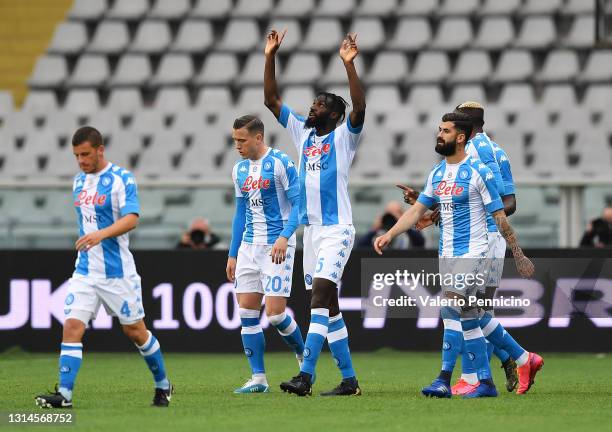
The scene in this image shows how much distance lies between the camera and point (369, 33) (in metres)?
21.5

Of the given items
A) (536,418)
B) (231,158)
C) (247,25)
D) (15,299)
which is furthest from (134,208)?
(247,25)

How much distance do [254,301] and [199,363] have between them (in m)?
3.37

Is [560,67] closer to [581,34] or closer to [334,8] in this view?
[581,34]

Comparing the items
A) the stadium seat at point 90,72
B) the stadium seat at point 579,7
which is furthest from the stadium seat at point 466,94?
the stadium seat at point 90,72

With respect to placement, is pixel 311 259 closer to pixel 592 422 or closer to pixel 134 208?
pixel 134 208

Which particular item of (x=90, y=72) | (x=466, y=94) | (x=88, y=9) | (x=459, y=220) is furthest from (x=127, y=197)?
(x=88, y=9)

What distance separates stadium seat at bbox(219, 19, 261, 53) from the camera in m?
21.8

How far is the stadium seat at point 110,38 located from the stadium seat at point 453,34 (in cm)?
516

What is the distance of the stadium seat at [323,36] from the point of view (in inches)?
844

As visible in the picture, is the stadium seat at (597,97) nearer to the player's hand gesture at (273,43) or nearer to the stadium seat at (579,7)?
the stadium seat at (579,7)

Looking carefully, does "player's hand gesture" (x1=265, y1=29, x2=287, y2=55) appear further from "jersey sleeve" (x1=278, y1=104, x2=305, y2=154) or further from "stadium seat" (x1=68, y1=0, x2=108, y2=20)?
"stadium seat" (x1=68, y1=0, x2=108, y2=20)

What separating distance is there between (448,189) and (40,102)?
13406 millimetres

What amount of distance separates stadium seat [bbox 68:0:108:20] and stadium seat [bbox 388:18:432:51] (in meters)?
5.15

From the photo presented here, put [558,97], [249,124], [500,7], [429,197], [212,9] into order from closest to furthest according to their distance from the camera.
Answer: [429,197] → [249,124] → [558,97] → [500,7] → [212,9]
